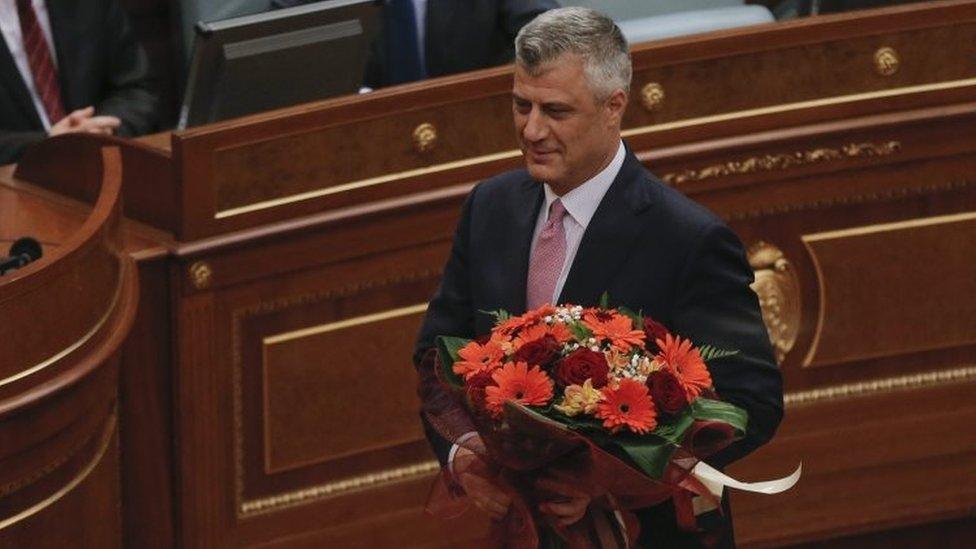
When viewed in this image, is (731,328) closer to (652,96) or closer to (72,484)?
(72,484)

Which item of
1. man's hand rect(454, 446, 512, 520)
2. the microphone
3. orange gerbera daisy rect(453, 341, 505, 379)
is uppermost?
Answer: orange gerbera daisy rect(453, 341, 505, 379)

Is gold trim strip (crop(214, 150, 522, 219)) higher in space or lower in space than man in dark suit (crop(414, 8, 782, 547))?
lower

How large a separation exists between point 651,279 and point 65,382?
3.14ft

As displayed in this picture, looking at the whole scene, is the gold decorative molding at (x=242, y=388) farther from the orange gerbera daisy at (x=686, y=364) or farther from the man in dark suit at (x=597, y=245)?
the orange gerbera daisy at (x=686, y=364)

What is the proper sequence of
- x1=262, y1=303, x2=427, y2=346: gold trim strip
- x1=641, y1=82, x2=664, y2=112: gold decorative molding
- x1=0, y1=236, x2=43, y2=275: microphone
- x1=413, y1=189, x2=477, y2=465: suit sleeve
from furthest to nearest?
x1=641, y1=82, x2=664, y2=112: gold decorative molding < x1=262, y1=303, x2=427, y2=346: gold trim strip < x1=0, y1=236, x2=43, y2=275: microphone < x1=413, y1=189, x2=477, y2=465: suit sleeve

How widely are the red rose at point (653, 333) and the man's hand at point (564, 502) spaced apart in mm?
187

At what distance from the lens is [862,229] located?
4.06 metres

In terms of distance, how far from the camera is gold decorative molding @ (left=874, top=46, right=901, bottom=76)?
4.05 metres

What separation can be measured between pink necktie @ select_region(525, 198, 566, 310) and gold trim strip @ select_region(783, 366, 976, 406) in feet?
5.01

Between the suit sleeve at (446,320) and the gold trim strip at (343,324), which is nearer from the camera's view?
the suit sleeve at (446,320)

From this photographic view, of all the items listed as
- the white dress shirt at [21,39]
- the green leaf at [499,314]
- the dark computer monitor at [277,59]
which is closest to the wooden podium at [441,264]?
the dark computer monitor at [277,59]

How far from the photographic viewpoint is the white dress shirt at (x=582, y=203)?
2.57 meters

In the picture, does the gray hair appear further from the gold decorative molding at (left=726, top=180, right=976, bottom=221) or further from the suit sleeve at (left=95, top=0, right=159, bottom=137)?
the suit sleeve at (left=95, top=0, right=159, bottom=137)

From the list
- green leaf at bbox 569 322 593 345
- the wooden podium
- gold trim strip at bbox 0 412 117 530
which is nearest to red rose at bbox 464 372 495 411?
green leaf at bbox 569 322 593 345
